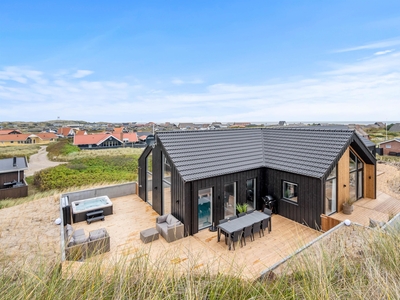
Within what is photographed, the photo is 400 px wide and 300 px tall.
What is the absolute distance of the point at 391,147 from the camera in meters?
32.2

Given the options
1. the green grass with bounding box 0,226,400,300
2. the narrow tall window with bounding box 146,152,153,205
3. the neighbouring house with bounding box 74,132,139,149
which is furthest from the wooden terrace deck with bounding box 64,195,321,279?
the neighbouring house with bounding box 74,132,139,149

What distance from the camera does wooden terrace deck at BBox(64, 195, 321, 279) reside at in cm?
639

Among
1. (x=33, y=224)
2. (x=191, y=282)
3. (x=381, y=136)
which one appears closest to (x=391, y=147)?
(x=381, y=136)

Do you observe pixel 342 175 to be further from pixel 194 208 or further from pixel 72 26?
pixel 72 26

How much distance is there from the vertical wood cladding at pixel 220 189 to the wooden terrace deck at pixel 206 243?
76 centimetres

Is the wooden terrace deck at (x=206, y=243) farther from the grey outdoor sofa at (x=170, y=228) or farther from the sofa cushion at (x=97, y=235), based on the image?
the sofa cushion at (x=97, y=235)

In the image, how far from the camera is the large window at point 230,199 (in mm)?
9195

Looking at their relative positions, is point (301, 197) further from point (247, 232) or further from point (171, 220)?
point (171, 220)

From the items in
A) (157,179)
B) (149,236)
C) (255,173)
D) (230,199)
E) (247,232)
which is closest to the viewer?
(247,232)

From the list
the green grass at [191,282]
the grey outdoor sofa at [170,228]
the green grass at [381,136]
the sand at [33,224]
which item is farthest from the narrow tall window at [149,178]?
the green grass at [381,136]

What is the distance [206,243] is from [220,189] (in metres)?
2.14

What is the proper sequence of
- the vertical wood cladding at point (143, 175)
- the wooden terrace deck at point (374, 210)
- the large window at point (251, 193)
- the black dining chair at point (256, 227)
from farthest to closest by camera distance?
the vertical wood cladding at point (143, 175) < the large window at point (251, 193) < the wooden terrace deck at point (374, 210) < the black dining chair at point (256, 227)

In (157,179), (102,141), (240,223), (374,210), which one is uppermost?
(102,141)

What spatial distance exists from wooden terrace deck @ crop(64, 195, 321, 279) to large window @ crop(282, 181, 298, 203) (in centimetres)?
94
